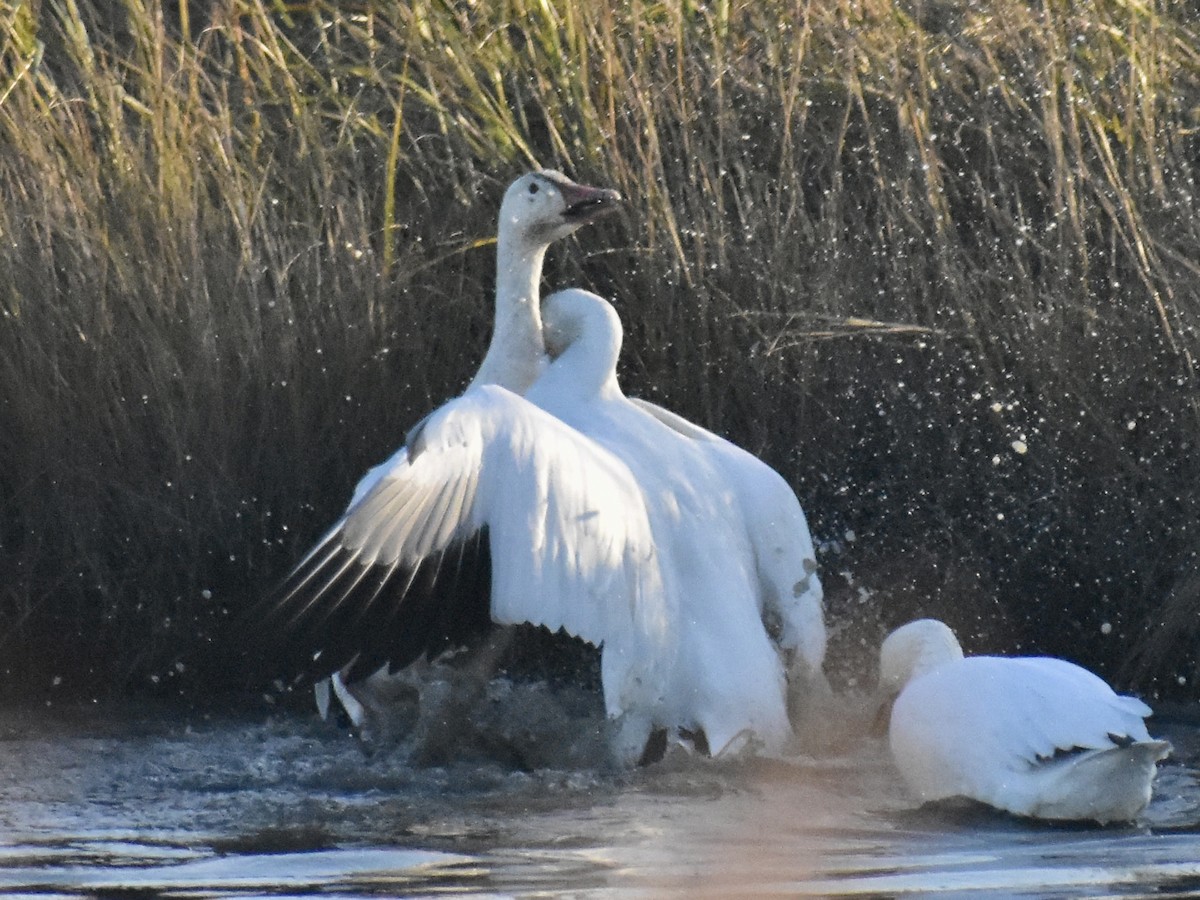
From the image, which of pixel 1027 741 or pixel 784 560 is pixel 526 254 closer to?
pixel 784 560

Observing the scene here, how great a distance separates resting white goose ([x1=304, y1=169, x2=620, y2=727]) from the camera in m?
6.18

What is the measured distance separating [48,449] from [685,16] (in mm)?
2296

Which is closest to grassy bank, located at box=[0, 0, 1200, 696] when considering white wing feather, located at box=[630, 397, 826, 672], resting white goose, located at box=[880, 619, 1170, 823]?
white wing feather, located at box=[630, 397, 826, 672]

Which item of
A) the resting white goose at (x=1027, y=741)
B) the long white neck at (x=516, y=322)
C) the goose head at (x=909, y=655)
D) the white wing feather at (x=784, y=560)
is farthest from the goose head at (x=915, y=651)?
the long white neck at (x=516, y=322)

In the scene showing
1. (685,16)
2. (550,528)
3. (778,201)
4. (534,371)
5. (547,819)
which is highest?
(685,16)

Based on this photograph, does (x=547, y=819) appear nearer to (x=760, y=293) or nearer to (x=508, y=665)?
(x=508, y=665)

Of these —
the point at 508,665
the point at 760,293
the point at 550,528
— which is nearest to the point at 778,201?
the point at 760,293

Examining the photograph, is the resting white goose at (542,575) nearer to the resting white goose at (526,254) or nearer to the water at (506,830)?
the water at (506,830)

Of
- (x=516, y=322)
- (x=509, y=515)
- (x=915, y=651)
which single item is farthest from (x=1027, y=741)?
(x=516, y=322)

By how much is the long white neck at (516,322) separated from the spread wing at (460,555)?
1.17 meters

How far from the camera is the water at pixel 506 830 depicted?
414 centimetres

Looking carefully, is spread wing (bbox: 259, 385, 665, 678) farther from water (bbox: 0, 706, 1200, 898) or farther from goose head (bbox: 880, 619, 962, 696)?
goose head (bbox: 880, 619, 962, 696)

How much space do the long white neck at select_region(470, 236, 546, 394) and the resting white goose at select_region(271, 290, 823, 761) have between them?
943mm

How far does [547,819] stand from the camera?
4.73 meters
